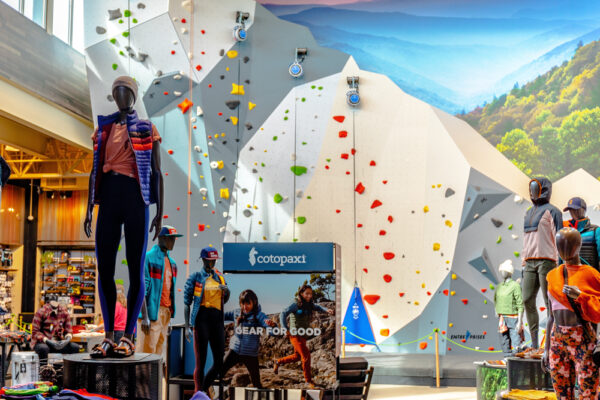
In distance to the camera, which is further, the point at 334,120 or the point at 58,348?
the point at 334,120

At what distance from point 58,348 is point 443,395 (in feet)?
15.3

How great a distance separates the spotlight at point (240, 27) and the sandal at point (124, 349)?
6.93 m

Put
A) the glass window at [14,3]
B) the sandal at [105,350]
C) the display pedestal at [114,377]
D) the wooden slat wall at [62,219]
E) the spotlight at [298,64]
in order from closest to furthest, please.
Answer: the display pedestal at [114,377] → the sandal at [105,350] → the glass window at [14,3] → the spotlight at [298,64] → the wooden slat wall at [62,219]

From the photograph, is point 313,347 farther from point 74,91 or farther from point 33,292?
point 33,292

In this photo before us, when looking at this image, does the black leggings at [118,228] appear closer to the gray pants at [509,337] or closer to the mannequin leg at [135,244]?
the mannequin leg at [135,244]

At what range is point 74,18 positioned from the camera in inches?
424

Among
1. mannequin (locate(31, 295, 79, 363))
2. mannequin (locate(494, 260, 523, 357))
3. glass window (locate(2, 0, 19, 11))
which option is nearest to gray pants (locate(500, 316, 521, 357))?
mannequin (locate(494, 260, 523, 357))

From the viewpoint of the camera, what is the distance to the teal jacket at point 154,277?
614 centimetres

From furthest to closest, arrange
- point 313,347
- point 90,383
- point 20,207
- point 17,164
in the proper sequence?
1. point 20,207
2. point 17,164
3. point 313,347
4. point 90,383

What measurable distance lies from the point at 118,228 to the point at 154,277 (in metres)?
2.37

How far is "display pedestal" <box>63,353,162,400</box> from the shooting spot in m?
3.35

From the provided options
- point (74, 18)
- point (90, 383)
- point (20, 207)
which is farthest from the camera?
point (20, 207)

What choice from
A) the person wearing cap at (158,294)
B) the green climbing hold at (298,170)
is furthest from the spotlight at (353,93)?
the person wearing cap at (158,294)

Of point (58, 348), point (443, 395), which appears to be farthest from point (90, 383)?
point (443, 395)
